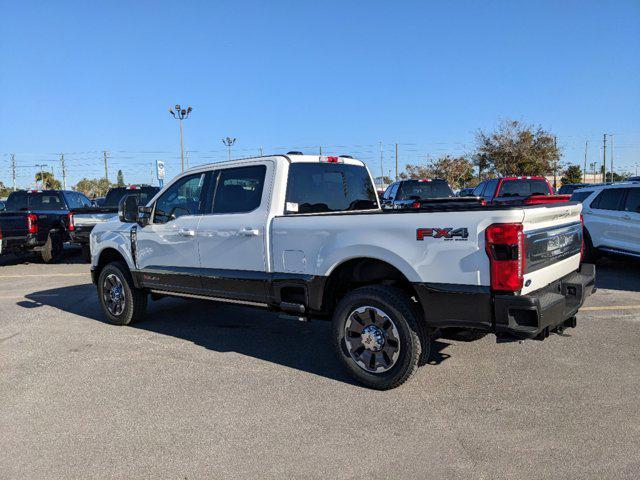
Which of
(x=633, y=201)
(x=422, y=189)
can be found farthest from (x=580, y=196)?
(x=422, y=189)

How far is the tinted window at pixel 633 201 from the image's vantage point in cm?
905

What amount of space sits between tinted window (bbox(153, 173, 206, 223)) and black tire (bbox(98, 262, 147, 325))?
3.21ft

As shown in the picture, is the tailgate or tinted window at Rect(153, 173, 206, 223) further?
tinted window at Rect(153, 173, 206, 223)

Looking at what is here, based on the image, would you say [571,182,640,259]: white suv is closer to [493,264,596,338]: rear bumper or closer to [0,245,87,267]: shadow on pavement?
[493,264,596,338]: rear bumper

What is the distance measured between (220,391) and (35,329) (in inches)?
140

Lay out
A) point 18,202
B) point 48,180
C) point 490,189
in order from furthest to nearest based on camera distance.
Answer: point 48,180 < point 18,202 < point 490,189

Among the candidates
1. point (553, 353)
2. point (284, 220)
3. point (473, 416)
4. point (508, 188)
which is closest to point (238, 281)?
point (284, 220)

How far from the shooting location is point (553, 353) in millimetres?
4977

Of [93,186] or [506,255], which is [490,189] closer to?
[506,255]

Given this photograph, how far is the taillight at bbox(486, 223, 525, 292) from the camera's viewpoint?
138 inches

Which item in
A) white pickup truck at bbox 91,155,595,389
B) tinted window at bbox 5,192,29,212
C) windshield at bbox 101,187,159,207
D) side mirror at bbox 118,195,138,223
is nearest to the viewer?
white pickup truck at bbox 91,155,595,389

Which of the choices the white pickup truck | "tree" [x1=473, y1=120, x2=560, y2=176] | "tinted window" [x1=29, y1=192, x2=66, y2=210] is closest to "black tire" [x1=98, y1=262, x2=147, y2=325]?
the white pickup truck

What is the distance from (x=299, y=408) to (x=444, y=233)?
Answer: 171 centimetres

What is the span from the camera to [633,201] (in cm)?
916
